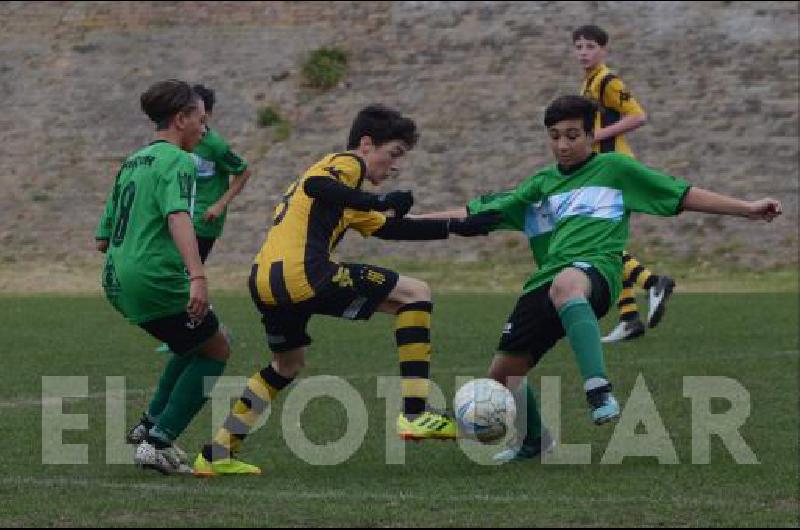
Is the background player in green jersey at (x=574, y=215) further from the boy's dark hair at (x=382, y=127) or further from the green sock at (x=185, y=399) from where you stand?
the green sock at (x=185, y=399)

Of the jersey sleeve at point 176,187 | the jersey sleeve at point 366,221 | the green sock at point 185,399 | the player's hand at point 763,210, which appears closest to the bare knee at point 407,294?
the jersey sleeve at point 366,221

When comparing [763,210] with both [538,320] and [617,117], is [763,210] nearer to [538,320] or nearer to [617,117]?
[538,320]

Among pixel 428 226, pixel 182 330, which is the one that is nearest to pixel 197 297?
pixel 182 330

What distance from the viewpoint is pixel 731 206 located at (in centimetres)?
805

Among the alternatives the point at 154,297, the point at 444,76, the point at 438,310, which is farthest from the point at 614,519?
the point at 444,76

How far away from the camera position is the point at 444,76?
30453 millimetres

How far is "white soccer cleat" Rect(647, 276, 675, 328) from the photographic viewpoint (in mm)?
14047

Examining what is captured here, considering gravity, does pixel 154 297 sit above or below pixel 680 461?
above

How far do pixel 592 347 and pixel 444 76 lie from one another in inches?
899

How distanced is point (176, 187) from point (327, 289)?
2.64 ft

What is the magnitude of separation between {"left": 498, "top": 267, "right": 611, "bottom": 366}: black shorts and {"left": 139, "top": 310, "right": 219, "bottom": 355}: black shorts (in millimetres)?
1374

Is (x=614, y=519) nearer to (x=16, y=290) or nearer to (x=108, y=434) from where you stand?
(x=108, y=434)

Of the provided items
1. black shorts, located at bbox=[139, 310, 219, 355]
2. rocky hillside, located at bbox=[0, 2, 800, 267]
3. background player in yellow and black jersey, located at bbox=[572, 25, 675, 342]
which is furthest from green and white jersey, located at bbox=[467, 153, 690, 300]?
rocky hillside, located at bbox=[0, 2, 800, 267]

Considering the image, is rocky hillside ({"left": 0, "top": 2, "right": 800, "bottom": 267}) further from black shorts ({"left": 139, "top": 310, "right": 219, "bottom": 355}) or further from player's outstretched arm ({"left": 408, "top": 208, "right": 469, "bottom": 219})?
black shorts ({"left": 139, "top": 310, "right": 219, "bottom": 355})
